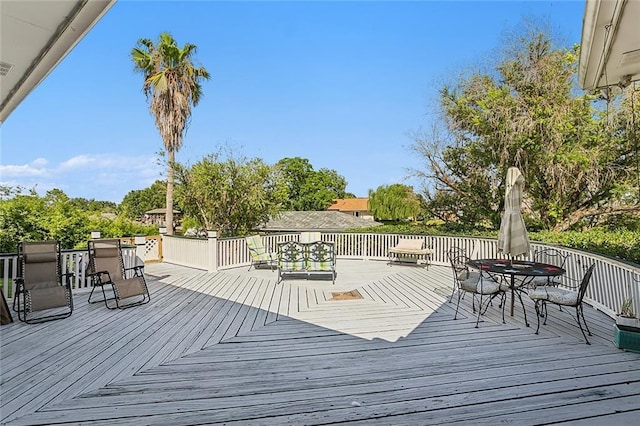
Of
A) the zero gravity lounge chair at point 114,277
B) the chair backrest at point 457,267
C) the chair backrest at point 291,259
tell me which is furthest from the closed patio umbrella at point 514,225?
the zero gravity lounge chair at point 114,277

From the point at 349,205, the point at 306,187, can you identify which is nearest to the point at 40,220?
the point at 306,187

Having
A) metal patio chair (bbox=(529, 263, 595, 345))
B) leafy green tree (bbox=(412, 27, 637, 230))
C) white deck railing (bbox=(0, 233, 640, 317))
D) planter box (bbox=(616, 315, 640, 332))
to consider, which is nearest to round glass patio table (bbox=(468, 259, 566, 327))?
metal patio chair (bbox=(529, 263, 595, 345))

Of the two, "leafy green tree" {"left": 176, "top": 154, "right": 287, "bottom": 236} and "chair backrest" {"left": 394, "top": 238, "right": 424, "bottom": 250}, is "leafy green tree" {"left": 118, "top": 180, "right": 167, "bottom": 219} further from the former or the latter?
"chair backrest" {"left": 394, "top": 238, "right": 424, "bottom": 250}

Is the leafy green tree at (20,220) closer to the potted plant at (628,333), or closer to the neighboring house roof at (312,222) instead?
the potted plant at (628,333)

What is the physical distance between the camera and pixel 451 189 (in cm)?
1529

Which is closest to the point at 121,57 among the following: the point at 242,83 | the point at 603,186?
the point at 242,83

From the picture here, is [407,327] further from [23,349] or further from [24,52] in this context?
[24,52]

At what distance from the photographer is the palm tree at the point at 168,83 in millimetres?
12516

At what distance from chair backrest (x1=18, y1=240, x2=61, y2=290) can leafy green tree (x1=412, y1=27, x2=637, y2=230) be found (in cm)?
1239

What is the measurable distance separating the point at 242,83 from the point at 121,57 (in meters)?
4.48

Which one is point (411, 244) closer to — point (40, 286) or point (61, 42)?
point (40, 286)

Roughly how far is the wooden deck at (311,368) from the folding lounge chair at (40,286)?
0.90 feet

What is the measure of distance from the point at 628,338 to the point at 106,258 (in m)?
7.24

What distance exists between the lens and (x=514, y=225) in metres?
4.93
